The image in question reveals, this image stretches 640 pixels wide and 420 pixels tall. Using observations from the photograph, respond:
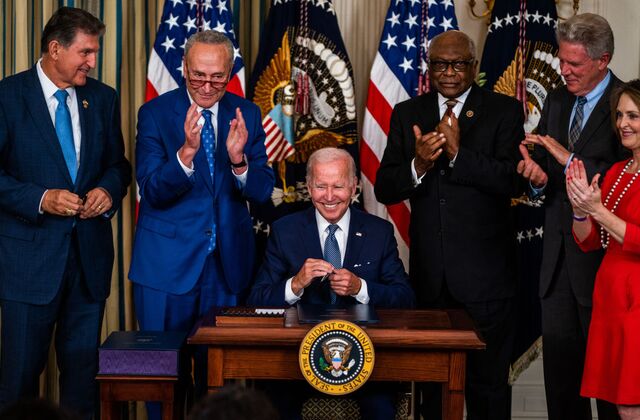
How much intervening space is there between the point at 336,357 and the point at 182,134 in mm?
1319

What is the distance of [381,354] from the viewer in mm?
3369

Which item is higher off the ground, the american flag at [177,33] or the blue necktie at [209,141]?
the american flag at [177,33]

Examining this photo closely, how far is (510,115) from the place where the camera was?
14.1ft

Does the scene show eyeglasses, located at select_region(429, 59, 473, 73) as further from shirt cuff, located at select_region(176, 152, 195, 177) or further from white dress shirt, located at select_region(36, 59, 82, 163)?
white dress shirt, located at select_region(36, 59, 82, 163)

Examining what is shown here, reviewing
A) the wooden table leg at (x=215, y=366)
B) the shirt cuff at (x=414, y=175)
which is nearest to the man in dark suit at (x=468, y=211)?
the shirt cuff at (x=414, y=175)

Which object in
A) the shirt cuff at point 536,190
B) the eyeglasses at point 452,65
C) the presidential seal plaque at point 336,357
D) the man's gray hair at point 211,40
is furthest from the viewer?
the eyeglasses at point 452,65

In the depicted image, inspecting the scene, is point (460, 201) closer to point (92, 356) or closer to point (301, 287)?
point (301, 287)

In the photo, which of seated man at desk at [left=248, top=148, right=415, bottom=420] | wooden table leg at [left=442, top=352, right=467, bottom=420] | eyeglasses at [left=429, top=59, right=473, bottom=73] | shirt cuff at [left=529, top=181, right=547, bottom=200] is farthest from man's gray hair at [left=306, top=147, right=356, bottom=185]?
wooden table leg at [left=442, top=352, right=467, bottom=420]

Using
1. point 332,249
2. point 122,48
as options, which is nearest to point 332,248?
point 332,249

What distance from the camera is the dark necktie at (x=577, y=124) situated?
4090 mm

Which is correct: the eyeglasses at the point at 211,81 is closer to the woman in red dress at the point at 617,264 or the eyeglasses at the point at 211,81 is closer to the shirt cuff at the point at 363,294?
the shirt cuff at the point at 363,294

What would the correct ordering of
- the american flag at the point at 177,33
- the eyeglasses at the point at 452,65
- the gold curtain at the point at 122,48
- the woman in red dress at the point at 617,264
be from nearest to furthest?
the woman in red dress at the point at 617,264, the eyeglasses at the point at 452,65, the american flag at the point at 177,33, the gold curtain at the point at 122,48

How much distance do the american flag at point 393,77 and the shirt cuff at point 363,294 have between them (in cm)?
149

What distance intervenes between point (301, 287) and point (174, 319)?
685mm
